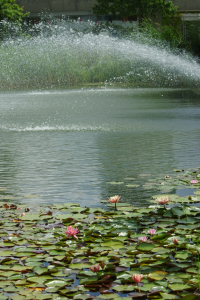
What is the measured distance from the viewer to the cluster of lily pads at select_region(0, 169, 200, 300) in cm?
279

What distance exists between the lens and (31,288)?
2809 mm

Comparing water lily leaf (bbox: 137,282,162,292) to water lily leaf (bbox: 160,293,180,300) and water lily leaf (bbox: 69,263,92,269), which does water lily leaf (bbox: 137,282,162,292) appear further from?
water lily leaf (bbox: 69,263,92,269)

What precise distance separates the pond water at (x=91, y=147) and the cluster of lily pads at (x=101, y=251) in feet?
1.35

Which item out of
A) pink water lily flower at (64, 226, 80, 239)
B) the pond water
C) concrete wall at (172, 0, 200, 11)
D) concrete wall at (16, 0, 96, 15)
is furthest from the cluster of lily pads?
concrete wall at (16, 0, 96, 15)

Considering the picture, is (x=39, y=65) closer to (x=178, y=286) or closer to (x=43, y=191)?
(x=43, y=191)

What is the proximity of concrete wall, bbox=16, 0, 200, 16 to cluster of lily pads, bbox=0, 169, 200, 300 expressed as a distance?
45476 millimetres

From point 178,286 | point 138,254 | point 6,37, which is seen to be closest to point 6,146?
point 138,254

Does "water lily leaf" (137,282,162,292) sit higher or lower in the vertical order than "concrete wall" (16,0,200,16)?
lower

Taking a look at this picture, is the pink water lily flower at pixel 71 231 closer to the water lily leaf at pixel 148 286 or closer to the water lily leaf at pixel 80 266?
the water lily leaf at pixel 80 266

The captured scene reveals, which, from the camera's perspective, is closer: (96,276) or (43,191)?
(96,276)

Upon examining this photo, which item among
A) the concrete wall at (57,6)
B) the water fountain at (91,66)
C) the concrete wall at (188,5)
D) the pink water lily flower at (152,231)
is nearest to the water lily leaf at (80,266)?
the pink water lily flower at (152,231)

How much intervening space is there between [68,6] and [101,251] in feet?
156

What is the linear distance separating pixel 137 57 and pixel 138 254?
18750mm

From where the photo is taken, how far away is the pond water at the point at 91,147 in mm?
5070
